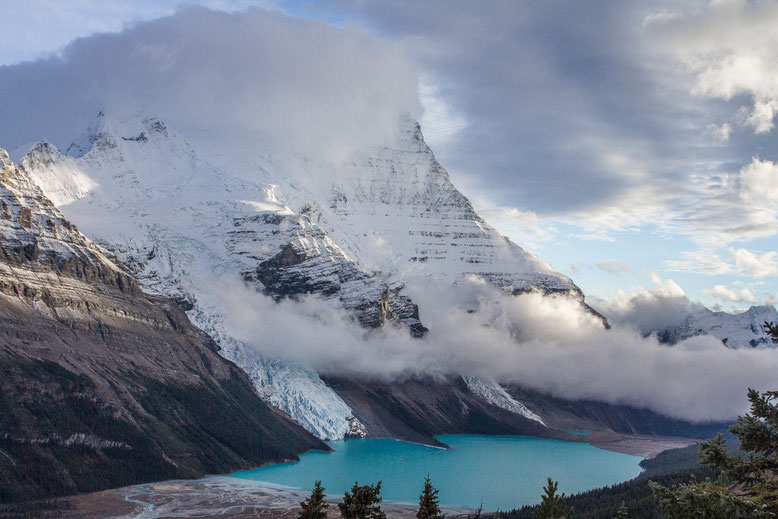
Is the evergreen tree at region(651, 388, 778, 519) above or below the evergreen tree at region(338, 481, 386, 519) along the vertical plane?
above

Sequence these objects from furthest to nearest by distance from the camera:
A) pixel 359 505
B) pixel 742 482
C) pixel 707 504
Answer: pixel 359 505
pixel 742 482
pixel 707 504

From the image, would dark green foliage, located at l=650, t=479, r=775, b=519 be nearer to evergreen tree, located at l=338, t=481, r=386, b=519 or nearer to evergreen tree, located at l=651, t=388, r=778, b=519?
evergreen tree, located at l=651, t=388, r=778, b=519

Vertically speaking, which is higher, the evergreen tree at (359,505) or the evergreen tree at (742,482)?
the evergreen tree at (742,482)

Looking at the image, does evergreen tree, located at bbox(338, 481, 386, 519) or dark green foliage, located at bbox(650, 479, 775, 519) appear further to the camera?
evergreen tree, located at bbox(338, 481, 386, 519)

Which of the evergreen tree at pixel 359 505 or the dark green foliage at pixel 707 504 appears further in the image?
the evergreen tree at pixel 359 505

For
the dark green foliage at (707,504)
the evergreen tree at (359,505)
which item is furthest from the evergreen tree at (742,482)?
the evergreen tree at (359,505)

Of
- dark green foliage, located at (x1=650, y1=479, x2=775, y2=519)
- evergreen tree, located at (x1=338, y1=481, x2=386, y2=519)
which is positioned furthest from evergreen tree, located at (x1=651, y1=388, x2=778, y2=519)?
evergreen tree, located at (x1=338, y1=481, x2=386, y2=519)

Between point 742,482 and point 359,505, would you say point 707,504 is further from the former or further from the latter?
point 359,505

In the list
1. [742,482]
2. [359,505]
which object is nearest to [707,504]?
[742,482]

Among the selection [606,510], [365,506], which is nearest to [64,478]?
[606,510]

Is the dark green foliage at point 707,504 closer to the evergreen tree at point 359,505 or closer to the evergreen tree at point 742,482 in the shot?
the evergreen tree at point 742,482
